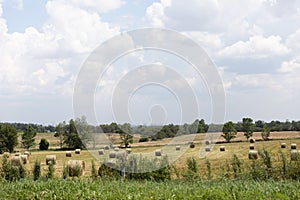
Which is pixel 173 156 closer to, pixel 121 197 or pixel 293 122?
pixel 121 197

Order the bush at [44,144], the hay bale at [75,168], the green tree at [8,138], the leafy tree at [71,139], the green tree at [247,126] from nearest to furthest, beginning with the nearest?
the hay bale at [75,168] < the leafy tree at [71,139] < the green tree at [247,126] < the green tree at [8,138] < the bush at [44,144]

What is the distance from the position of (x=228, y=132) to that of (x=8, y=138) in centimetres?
3200

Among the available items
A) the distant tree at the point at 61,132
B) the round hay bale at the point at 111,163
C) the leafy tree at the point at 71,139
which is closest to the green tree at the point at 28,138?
the distant tree at the point at 61,132

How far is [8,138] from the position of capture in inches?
2564

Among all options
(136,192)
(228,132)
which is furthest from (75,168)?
(228,132)

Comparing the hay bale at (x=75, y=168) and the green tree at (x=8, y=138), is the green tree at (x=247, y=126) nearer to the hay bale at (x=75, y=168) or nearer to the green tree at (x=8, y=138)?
the green tree at (x=8, y=138)

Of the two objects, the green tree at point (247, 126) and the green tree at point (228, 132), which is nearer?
the green tree at point (228, 132)

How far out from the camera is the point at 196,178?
17.7m

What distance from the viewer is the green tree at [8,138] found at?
64.2 m

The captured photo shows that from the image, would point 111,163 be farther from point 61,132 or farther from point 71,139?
point 61,132

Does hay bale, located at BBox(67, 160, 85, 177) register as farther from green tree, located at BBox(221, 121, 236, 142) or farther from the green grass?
green tree, located at BBox(221, 121, 236, 142)

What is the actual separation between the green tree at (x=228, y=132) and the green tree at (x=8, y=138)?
30672 mm

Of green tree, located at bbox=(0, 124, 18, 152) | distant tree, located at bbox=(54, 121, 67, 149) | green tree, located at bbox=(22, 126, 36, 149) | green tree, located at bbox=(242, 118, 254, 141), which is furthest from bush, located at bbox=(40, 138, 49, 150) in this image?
green tree, located at bbox=(242, 118, 254, 141)

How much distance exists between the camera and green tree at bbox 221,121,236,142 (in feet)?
199
